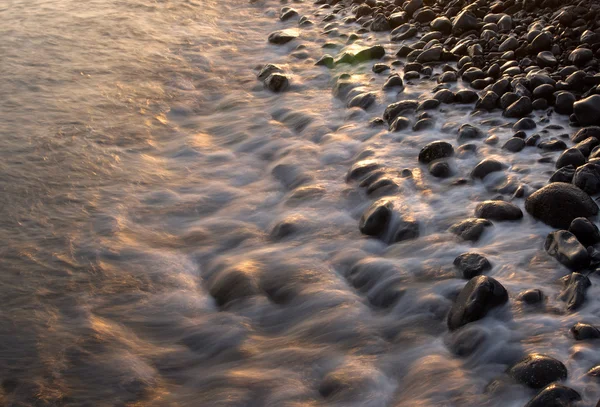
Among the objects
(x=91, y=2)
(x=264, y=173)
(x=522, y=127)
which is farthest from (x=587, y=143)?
(x=91, y=2)

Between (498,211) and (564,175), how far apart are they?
366 mm

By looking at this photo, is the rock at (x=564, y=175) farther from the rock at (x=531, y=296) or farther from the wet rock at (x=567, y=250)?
the rock at (x=531, y=296)

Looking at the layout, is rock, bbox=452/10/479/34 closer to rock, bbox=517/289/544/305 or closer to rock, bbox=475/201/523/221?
rock, bbox=475/201/523/221

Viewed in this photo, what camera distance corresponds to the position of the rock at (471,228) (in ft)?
9.70

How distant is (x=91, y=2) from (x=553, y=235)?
20.0 ft

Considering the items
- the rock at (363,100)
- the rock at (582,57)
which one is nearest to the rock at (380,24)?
the rock at (363,100)

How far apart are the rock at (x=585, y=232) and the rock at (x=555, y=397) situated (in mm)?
883

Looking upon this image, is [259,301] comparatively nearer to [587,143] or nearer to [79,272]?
[79,272]

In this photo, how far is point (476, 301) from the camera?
2451 millimetres

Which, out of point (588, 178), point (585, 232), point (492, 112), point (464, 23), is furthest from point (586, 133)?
point (464, 23)

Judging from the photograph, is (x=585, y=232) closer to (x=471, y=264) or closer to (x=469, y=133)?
(x=471, y=264)

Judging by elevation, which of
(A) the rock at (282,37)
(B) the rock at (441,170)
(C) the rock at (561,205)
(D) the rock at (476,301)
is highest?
(A) the rock at (282,37)

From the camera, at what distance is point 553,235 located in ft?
9.13

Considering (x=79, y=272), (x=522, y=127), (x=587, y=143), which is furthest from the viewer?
(x=522, y=127)
